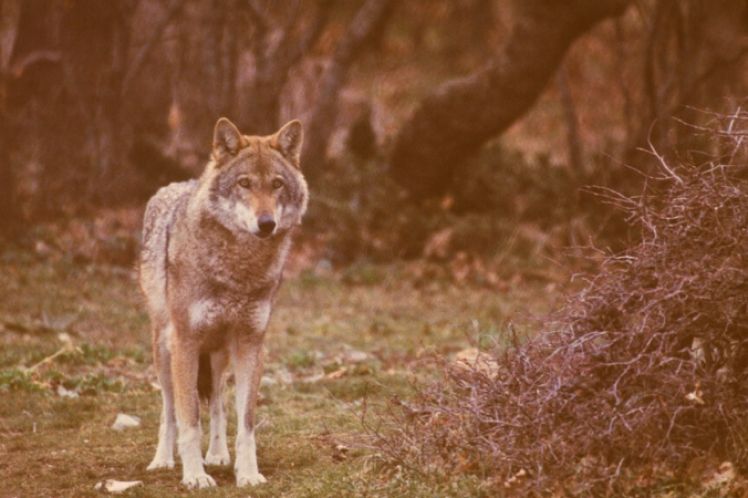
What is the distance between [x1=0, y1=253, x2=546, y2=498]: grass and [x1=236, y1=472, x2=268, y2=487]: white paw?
83mm

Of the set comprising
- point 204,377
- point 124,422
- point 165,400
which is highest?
point 204,377

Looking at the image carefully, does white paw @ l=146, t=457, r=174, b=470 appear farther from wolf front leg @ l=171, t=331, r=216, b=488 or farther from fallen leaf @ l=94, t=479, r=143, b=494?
fallen leaf @ l=94, t=479, r=143, b=494

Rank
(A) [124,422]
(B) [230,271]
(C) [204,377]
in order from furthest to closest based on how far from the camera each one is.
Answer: (A) [124,422] < (C) [204,377] < (B) [230,271]

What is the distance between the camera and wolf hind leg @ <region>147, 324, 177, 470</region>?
7977mm

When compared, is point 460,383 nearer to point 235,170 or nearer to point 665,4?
point 235,170

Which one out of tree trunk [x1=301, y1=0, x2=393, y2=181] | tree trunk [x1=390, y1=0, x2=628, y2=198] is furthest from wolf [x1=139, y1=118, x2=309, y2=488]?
tree trunk [x1=301, y1=0, x2=393, y2=181]

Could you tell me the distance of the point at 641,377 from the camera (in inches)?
256

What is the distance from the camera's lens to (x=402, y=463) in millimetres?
6953

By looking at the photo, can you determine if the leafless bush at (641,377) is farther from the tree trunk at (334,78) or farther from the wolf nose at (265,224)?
the tree trunk at (334,78)

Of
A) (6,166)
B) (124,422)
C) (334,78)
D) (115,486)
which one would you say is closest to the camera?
(115,486)

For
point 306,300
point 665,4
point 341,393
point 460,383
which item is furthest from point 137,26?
point 460,383

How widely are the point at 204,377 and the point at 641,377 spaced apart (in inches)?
116

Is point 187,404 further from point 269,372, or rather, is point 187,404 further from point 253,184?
point 269,372

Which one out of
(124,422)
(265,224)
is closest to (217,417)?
(124,422)
